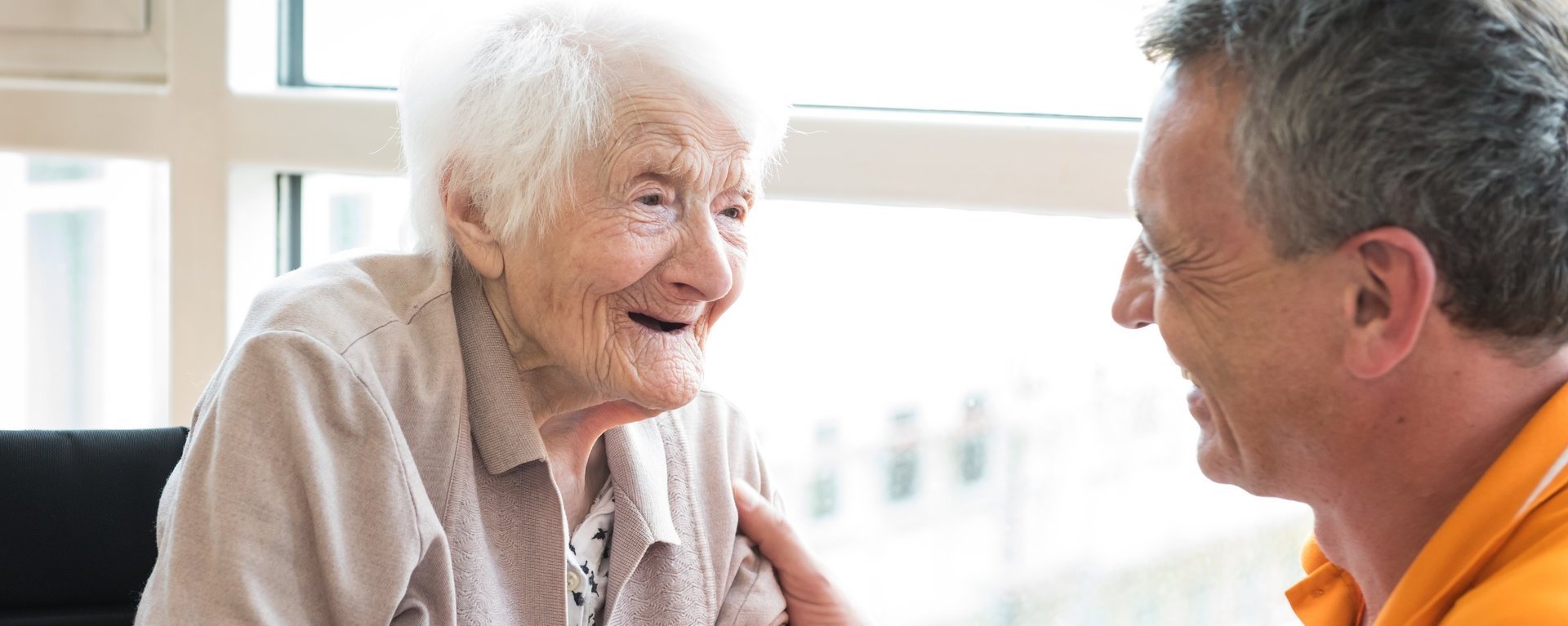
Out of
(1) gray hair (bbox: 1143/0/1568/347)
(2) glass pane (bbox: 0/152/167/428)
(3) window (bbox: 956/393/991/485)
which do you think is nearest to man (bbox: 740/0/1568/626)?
(1) gray hair (bbox: 1143/0/1568/347)

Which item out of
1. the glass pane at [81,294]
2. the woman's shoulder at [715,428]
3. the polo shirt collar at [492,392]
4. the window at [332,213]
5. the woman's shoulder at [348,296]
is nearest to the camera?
the woman's shoulder at [348,296]

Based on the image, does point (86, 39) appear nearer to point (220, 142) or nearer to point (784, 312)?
point (220, 142)

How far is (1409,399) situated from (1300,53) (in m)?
0.31

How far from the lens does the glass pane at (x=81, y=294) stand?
9.05ft

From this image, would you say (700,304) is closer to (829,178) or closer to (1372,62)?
(829,178)

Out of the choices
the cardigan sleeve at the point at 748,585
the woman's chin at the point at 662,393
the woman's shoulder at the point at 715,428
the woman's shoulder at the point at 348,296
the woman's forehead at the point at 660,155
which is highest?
the woman's forehead at the point at 660,155

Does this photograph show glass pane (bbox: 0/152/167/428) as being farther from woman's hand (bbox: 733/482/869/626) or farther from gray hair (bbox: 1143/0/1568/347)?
gray hair (bbox: 1143/0/1568/347)

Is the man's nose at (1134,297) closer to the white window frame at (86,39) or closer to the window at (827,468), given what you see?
the window at (827,468)

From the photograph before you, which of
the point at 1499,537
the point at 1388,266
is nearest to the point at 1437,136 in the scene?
the point at 1388,266

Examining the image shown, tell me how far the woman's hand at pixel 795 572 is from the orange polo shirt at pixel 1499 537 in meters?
0.76

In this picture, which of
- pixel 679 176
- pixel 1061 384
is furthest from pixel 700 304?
pixel 1061 384

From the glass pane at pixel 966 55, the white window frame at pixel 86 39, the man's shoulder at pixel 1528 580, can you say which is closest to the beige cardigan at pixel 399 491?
the glass pane at pixel 966 55

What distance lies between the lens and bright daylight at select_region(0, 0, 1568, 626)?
3.48 ft

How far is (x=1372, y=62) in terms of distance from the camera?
3.33 feet
